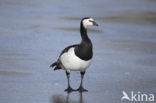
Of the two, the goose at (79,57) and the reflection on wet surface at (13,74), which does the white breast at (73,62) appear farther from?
the reflection on wet surface at (13,74)

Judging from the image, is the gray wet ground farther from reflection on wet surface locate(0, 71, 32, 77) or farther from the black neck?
the black neck

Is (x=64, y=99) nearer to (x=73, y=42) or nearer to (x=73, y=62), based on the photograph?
(x=73, y=62)

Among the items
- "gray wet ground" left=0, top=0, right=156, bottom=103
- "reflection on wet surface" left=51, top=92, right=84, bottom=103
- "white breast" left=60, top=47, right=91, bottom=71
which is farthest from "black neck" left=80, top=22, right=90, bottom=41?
"reflection on wet surface" left=51, top=92, right=84, bottom=103

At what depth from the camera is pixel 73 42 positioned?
557 inches

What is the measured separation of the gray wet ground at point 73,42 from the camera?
32.1 ft

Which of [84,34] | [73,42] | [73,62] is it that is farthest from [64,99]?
[73,42]

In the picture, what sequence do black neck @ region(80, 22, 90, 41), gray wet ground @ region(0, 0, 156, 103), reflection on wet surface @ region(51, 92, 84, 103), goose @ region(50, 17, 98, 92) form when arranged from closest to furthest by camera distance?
1. reflection on wet surface @ region(51, 92, 84, 103)
2. gray wet ground @ region(0, 0, 156, 103)
3. goose @ region(50, 17, 98, 92)
4. black neck @ region(80, 22, 90, 41)

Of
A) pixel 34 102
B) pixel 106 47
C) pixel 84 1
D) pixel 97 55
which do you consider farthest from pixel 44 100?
pixel 84 1

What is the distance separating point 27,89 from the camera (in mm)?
9781

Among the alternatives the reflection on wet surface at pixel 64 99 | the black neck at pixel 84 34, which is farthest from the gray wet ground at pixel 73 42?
the black neck at pixel 84 34

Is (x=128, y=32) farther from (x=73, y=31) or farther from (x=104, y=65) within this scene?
(x=104, y=65)

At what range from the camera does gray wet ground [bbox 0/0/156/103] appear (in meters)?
9.78

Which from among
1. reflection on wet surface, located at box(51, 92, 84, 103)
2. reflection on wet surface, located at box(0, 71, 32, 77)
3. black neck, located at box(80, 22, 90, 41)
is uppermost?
black neck, located at box(80, 22, 90, 41)

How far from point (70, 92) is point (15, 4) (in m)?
10.5
